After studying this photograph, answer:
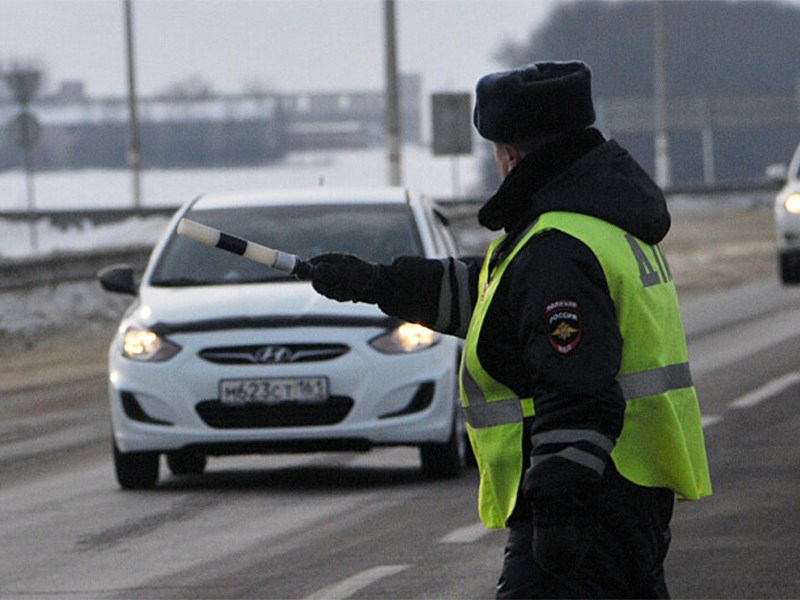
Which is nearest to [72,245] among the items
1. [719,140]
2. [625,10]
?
[719,140]

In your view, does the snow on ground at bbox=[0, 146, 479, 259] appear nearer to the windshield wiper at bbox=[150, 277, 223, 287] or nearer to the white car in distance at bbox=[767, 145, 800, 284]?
the white car in distance at bbox=[767, 145, 800, 284]

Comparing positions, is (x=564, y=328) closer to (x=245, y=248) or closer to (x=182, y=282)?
(x=245, y=248)

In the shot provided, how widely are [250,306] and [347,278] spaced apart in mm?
6459

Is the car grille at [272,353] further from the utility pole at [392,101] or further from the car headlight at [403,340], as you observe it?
the utility pole at [392,101]

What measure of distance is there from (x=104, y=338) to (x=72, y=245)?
72.2 feet

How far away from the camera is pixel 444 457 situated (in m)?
11.2

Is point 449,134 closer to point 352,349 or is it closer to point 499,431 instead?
point 352,349

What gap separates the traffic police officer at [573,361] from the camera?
3.91 meters

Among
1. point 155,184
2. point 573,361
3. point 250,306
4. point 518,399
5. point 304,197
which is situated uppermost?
point 573,361

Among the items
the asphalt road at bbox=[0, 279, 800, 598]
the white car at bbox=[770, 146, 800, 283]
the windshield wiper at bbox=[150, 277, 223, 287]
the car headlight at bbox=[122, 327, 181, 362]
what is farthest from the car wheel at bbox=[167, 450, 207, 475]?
the white car at bbox=[770, 146, 800, 283]

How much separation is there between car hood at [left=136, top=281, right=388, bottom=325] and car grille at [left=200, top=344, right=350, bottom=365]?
5.7 inches

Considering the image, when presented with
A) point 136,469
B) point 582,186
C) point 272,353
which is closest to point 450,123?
point 136,469

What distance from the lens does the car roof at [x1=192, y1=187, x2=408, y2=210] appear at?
12.4 metres

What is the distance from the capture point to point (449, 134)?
30.4 meters
